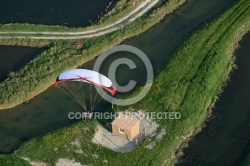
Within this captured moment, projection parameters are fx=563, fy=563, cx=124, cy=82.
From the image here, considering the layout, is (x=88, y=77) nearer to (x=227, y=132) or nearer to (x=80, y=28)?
(x=227, y=132)

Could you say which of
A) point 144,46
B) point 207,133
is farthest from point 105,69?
point 207,133

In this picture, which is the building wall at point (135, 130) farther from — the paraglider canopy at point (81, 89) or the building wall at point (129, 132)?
the paraglider canopy at point (81, 89)

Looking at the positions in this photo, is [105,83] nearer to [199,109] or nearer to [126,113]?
[126,113]

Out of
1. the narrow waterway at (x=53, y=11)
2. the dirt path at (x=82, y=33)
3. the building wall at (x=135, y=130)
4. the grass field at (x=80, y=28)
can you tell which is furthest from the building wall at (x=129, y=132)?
the narrow waterway at (x=53, y=11)

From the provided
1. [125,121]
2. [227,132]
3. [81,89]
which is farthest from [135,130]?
[81,89]

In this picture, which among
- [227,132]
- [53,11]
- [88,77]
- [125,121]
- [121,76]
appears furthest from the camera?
[53,11]

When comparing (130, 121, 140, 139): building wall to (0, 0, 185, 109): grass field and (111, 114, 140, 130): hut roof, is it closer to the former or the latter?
(111, 114, 140, 130): hut roof

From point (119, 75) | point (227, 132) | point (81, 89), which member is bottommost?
point (227, 132)
